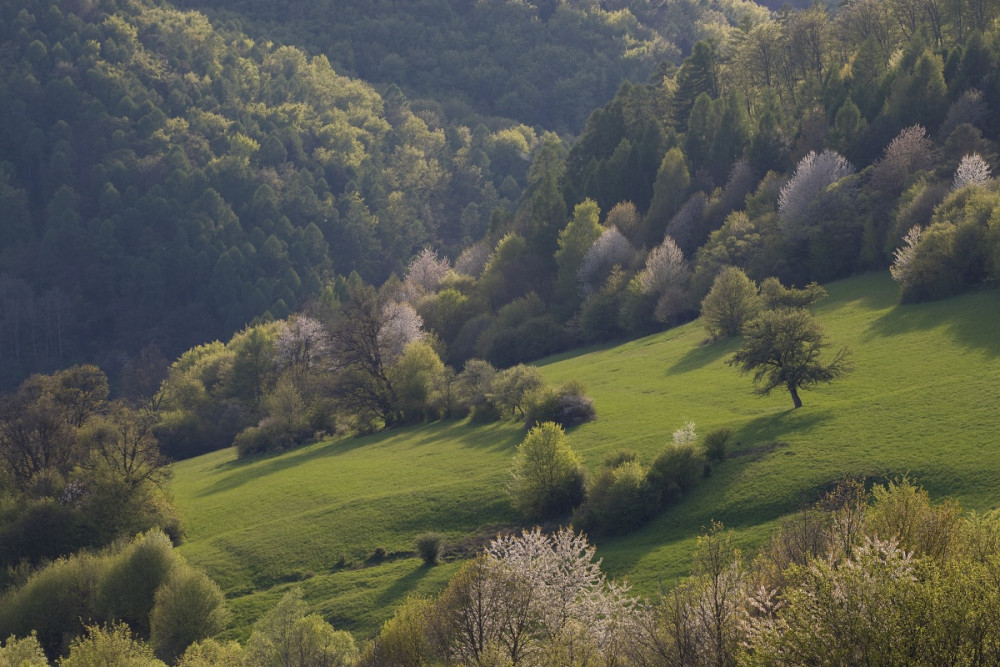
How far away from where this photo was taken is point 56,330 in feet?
631

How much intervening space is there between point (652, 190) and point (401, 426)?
2174 inches

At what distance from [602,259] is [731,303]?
111 feet

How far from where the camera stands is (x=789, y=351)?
5009cm

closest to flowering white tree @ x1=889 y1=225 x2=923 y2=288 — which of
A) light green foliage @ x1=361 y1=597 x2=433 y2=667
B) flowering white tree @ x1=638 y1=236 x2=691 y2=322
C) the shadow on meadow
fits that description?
flowering white tree @ x1=638 y1=236 x2=691 y2=322

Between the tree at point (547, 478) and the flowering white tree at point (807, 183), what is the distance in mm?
47079

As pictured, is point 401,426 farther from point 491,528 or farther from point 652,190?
point 652,190

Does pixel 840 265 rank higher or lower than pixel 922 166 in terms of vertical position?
lower

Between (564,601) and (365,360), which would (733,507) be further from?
(365,360)

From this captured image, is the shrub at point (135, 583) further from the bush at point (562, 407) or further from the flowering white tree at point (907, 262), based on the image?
the flowering white tree at point (907, 262)

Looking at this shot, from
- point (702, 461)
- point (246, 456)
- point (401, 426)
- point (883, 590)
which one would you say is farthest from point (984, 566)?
point (246, 456)

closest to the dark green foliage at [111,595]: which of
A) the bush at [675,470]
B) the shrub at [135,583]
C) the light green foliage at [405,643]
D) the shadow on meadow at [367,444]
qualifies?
the shrub at [135,583]

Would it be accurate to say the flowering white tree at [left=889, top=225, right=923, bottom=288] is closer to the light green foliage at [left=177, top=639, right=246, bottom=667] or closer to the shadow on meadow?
the shadow on meadow

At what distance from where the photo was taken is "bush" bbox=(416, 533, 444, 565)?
45.7m

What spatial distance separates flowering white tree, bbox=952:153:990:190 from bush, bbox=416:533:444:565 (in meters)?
52.3
